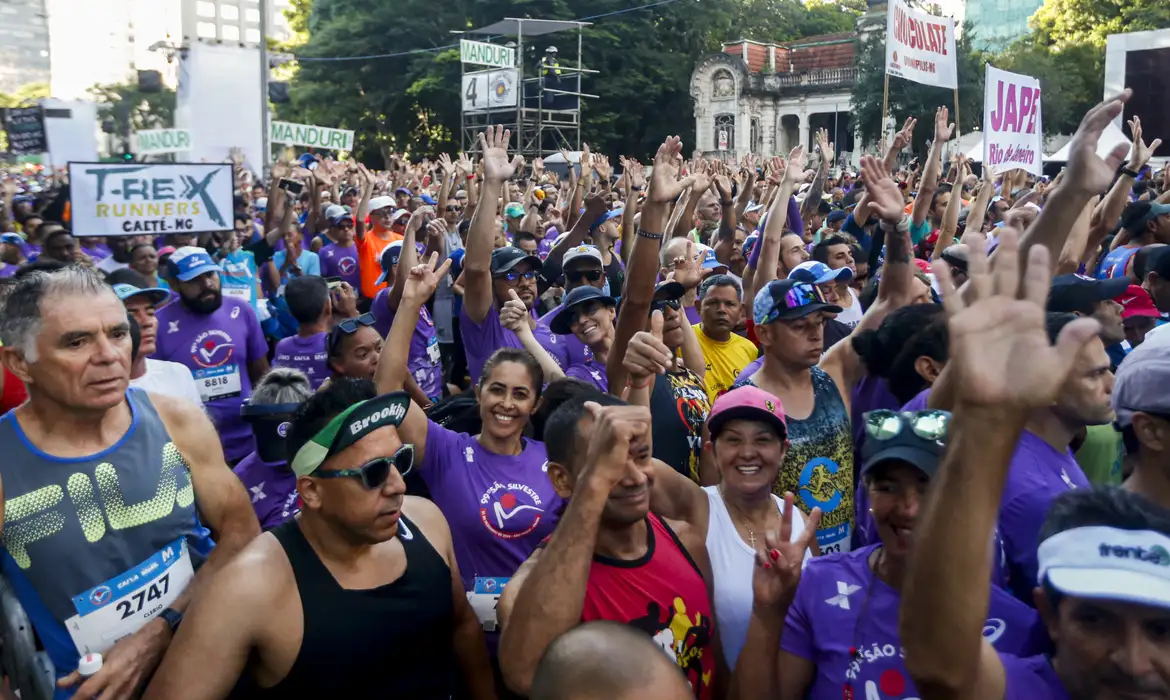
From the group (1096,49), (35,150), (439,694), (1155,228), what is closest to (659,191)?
(439,694)

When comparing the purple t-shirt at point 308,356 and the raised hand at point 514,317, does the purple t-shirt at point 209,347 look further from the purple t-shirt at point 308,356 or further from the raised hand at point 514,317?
the raised hand at point 514,317

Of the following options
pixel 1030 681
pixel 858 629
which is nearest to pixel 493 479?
pixel 858 629

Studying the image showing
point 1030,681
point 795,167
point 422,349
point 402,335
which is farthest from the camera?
point 795,167

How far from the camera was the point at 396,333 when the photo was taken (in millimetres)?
3891

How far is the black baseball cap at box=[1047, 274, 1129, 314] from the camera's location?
11.9 ft

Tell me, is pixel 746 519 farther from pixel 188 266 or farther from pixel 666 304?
pixel 188 266

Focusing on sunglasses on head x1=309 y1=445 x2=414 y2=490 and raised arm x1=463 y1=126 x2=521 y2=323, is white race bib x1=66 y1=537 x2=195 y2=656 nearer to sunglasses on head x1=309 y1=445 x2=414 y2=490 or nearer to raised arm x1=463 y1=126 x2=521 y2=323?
sunglasses on head x1=309 y1=445 x2=414 y2=490

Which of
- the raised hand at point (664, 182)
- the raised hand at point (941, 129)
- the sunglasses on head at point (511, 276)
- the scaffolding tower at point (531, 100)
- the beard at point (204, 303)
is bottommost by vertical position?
the beard at point (204, 303)

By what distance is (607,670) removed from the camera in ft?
5.53

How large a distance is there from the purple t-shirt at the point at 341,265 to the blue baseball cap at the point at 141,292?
4.50m

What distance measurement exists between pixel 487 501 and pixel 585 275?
2.48 metres

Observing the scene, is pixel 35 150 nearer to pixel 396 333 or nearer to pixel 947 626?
pixel 396 333

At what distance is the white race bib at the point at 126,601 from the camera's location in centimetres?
249

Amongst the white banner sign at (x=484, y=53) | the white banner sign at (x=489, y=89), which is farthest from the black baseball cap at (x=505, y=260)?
the white banner sign at (x=489, y=89)
